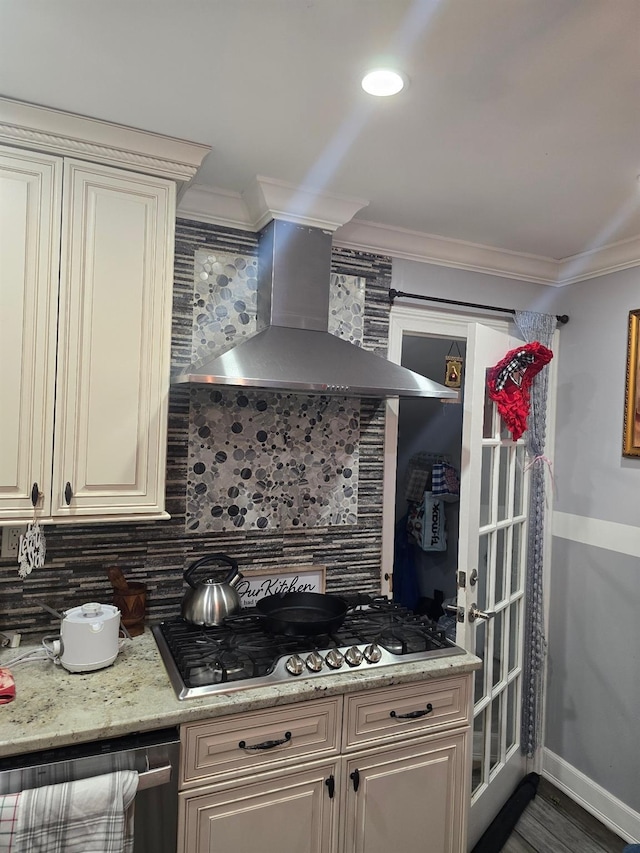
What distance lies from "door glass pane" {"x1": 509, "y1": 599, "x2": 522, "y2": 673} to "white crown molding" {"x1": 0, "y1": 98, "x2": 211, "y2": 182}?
2250 mm

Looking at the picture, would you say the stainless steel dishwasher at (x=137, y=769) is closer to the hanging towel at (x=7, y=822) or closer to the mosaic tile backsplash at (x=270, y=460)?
the hanging towel at (x=7, y=822)

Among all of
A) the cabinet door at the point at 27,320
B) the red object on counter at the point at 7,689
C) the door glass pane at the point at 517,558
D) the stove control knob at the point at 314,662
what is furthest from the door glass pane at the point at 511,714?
the cabinet door at the point at 27,320

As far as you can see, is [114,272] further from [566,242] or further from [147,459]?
[566,242]

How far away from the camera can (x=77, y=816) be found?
1.29 metres

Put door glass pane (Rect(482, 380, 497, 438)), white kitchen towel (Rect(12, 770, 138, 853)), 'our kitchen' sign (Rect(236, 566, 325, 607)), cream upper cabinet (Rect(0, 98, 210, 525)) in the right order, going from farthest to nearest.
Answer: door glass pane (Rect(482, 380, 497, 438)) → 'our kitchen' sign (Rect(236, 566, 325, 607)) → cream upper cabinet (Rect(0, 98, 210, 525)) → white kitchen towel (Rect(12, 770, 138, 853))

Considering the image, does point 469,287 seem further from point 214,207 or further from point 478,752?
point 478,752

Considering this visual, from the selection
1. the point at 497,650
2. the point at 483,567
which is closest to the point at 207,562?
the point at 483,567

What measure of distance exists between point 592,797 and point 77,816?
233 centimetres

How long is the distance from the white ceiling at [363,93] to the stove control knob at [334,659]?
1521 millimetres

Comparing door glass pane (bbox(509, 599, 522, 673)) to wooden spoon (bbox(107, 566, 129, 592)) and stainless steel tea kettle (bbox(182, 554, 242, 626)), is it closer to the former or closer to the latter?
stainless steel tea kettle (bbox(182, 554, 242, 626))

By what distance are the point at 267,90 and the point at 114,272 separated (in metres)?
0.66

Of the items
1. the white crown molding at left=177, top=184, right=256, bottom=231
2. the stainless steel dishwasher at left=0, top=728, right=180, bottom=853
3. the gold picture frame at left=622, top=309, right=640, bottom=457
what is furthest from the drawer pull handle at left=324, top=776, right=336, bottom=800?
the white crown molding at left=177, top=184, right=256, bottom=231

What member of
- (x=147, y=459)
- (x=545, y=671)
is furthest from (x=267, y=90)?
(x=545, y=671)

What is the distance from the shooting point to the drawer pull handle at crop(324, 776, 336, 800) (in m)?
1.65
